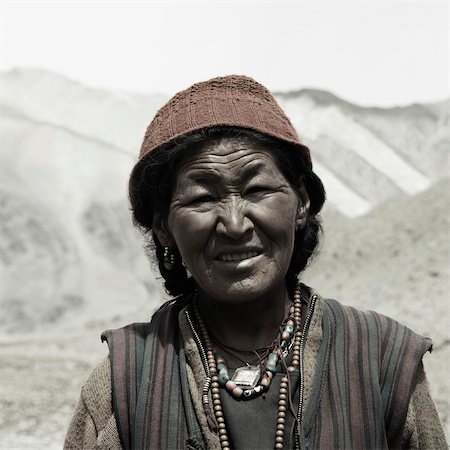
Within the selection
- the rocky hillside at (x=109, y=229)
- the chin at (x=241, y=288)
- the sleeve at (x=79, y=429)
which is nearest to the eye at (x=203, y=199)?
the chin at (x=241, y=288)

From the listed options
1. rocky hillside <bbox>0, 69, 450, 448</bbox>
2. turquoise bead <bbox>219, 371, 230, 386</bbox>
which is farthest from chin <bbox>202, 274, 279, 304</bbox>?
rocky hillside <bbox>0, 69, 450, 448</bbox>

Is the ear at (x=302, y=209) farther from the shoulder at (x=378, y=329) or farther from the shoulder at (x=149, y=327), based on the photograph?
the shoulder at (x=149, y=327)

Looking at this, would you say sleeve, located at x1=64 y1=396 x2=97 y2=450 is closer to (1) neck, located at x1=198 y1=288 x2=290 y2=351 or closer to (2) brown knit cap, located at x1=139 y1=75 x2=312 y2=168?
(1) neck, located at x1=198 y1=288 x2=290 y2=351

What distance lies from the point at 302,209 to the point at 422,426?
0.70 metres

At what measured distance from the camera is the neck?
7.03 feet

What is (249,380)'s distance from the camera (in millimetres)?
2051

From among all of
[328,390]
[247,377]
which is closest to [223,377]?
[247,377]

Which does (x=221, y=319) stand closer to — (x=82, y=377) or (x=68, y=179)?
(x=82, y=377)

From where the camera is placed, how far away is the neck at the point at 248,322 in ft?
7.03

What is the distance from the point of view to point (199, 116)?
203 centimetres

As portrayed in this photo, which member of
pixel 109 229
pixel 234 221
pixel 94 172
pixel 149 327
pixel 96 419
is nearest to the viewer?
pixel 234 221

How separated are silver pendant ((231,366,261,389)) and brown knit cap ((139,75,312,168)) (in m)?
0.62

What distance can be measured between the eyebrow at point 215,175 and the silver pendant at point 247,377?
0.53 metres

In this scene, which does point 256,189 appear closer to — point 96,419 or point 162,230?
point 162,230
